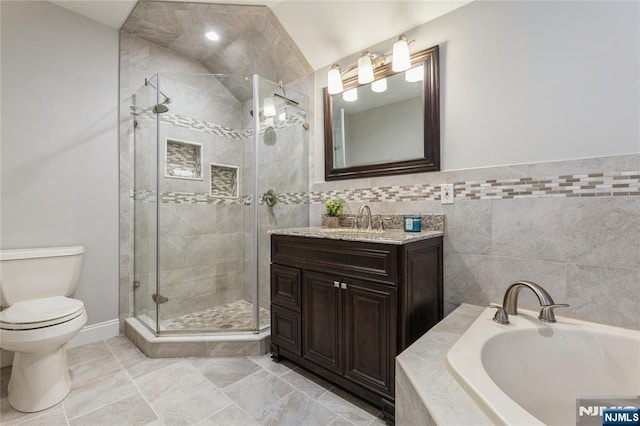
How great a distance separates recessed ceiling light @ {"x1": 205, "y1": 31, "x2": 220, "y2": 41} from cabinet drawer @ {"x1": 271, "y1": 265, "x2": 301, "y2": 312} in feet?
6.88

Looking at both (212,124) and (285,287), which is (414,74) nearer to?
(285,287)

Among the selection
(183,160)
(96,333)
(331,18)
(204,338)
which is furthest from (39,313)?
(331,18)

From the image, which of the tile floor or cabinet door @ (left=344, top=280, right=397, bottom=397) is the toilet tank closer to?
the tile floor

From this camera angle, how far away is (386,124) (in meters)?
2.00

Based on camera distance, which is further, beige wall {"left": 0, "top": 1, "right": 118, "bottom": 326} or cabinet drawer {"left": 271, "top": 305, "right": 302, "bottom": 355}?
beige wall {"left": 0, "top": 1, "right": 118, "bottom": 326}

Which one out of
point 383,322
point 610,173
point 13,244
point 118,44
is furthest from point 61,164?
point 610,173

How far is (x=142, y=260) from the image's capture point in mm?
2408

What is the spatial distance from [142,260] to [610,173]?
3.16 meters

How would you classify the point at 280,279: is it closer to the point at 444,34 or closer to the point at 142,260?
the point at 142,260

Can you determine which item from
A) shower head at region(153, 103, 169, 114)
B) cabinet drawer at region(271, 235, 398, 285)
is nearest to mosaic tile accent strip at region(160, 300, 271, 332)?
cabinet drawer at region(271, 235, 398, 285)

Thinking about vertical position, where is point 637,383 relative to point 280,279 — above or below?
below

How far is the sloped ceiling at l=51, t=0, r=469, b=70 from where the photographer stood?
1803 millimetres

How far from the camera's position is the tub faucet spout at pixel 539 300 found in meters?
1.25

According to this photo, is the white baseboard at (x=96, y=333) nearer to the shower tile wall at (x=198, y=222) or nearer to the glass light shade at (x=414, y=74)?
the shower tile wall at (x=198, y=222)
